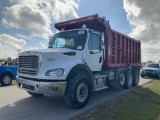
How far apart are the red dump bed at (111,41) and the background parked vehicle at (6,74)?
509 centimetres

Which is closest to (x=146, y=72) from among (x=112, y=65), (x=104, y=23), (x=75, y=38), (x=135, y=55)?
(x=135, y=55)

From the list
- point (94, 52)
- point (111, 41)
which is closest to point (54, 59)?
point (94, 52)

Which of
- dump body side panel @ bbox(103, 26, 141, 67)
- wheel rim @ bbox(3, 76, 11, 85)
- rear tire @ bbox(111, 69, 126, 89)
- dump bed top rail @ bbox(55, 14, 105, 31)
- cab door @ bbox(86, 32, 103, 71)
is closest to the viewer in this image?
cab door @ bbox(86, 32, 103, 71)

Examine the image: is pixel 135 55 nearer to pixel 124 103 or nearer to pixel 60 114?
pixel 124 103

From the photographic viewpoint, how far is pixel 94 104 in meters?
7.12

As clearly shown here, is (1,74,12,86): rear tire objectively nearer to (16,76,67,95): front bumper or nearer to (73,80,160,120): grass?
(16,76,67,95): front bumper

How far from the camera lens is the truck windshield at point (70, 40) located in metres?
7.11

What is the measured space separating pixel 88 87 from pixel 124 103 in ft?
5.92

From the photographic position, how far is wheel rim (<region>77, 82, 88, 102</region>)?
637 cm

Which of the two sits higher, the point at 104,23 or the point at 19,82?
the point at 104,23

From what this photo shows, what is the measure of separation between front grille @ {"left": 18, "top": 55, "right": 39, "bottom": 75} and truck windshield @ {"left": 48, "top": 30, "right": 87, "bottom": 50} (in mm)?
1557

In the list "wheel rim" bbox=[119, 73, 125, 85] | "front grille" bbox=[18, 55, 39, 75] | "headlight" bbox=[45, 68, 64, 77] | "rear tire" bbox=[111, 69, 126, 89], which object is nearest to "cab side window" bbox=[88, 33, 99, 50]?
"headlight" bbox=[45, 68, 64, 77]

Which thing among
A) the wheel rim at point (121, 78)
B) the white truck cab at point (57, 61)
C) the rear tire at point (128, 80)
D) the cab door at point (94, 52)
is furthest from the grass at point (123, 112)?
the rear tire at point (128, 80)

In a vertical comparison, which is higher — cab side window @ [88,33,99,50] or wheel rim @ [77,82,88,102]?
cab side window @ [88,33,99,50]
